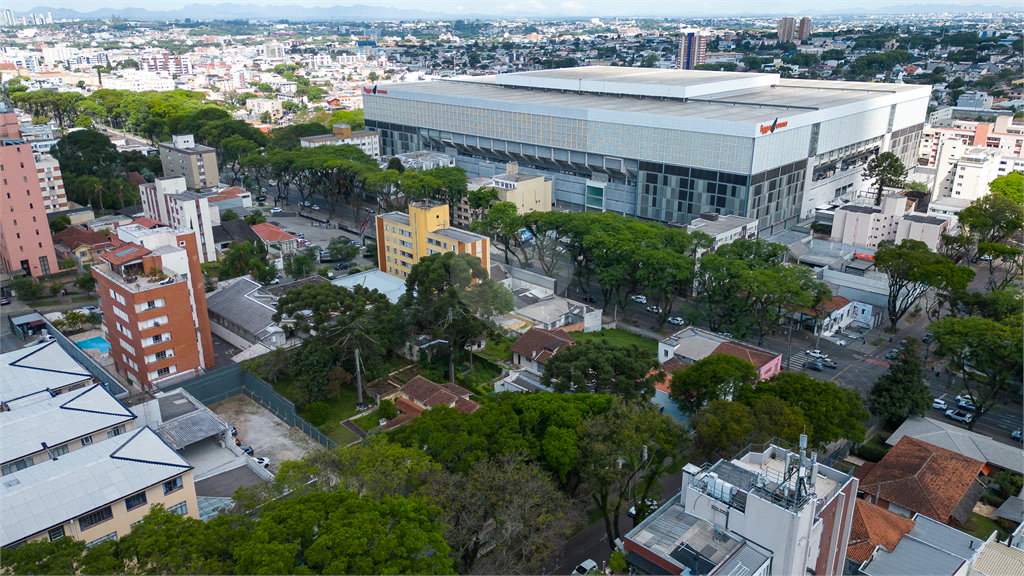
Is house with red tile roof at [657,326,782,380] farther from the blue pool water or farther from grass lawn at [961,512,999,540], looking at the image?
the blue pool water

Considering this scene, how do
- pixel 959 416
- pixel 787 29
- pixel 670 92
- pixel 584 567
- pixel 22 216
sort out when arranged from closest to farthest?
pixel 584 567 < pixel 959 416 < pixel 22 216 < pixel 670 92 < pixel 787 29

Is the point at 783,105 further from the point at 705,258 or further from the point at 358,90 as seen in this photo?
the point at 358,90

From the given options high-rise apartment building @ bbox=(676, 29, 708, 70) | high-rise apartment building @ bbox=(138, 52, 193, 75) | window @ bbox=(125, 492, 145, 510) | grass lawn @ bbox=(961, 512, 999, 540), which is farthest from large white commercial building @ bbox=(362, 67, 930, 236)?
high-rise apartment building @ bbox=(138, 52, 193, 75)

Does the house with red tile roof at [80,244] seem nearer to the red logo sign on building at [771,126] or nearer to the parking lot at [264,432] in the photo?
the parking lot at [264,432]

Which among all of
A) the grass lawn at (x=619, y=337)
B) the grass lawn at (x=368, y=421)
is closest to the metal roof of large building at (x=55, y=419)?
the grass lawn at (x=368, y=421)

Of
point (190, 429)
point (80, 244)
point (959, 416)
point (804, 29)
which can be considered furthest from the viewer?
point (804, 29)

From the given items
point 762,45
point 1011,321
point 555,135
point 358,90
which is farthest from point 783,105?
point 762,45

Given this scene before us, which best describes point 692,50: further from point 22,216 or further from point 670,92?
point 22,216

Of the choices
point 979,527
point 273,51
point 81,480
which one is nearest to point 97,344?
point 81,480
